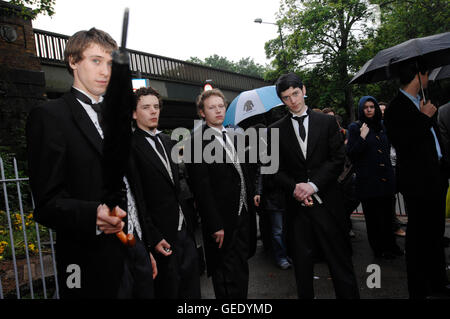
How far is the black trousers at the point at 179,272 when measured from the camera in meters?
2.44

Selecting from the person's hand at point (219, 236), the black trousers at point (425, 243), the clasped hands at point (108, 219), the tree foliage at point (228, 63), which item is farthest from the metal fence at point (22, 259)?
the tree foliage at point (228, 63)

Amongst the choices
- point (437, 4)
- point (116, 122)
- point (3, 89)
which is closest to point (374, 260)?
point (116, 122)

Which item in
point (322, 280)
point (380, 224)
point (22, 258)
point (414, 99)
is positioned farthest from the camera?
point (22, 258)

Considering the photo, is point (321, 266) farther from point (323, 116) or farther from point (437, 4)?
point (437, 4)

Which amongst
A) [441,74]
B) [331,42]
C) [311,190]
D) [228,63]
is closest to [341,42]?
[331,42]

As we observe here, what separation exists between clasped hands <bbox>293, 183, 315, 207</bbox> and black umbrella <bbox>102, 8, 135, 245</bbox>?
1883 millimetres

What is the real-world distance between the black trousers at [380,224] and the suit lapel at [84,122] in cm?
420

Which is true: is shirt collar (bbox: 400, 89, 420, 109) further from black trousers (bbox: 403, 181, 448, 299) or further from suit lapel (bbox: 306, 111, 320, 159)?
suit lapel (bbox: 306, 111, 320, 159)

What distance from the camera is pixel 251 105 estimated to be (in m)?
5.73

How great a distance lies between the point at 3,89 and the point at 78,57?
10548mm

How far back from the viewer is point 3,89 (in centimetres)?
1004

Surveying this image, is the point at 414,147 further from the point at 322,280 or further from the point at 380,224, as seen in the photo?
the point at 322,280

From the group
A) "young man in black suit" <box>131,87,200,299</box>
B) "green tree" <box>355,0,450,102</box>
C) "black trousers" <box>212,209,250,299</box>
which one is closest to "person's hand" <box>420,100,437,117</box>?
"black trousers" <box>212,209,250,299</box>

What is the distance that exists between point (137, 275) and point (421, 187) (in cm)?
273
